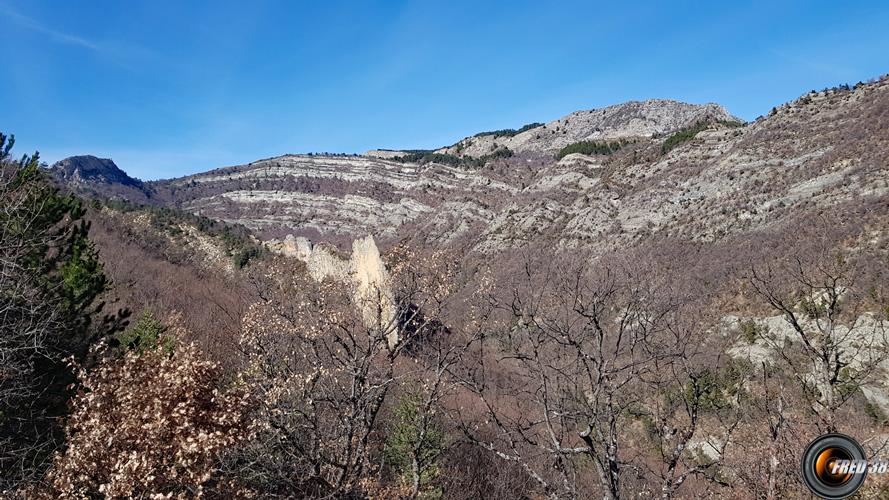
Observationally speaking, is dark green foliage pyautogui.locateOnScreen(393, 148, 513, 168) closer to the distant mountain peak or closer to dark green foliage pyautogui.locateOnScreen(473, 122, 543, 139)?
dark green foliage pyautogui.locateOnScreen(473, 122, 543, 139)

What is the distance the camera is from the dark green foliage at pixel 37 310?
10320 mm

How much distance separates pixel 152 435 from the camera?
730 centimetres

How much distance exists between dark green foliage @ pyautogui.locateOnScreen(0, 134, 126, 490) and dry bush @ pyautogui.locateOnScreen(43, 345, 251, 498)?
9.14 feet

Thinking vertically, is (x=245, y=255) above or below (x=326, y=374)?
above

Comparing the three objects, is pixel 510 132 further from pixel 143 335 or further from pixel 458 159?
pixel 143 335

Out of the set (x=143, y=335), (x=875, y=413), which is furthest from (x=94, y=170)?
(x=875, y=413)

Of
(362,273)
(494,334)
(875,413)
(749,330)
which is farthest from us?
(362,273)

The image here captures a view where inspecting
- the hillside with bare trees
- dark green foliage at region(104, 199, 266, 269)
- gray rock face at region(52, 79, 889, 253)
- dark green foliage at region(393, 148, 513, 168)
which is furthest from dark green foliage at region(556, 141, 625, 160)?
→ dark green foliage at region(104, 199, 266, 269)

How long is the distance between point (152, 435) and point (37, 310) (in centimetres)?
747

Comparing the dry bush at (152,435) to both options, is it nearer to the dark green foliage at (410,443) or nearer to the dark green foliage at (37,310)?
the dark green foliage at (37,310)

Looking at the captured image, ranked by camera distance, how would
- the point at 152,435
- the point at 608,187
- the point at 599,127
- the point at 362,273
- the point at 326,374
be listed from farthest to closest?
the point at 599,127
the point at 608,187
the point at 362,273
the point at 326,374
the point at 152,435

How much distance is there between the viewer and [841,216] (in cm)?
3431

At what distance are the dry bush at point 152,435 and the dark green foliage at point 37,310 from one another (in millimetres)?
2786

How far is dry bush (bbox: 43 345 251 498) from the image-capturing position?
23.0 ft
